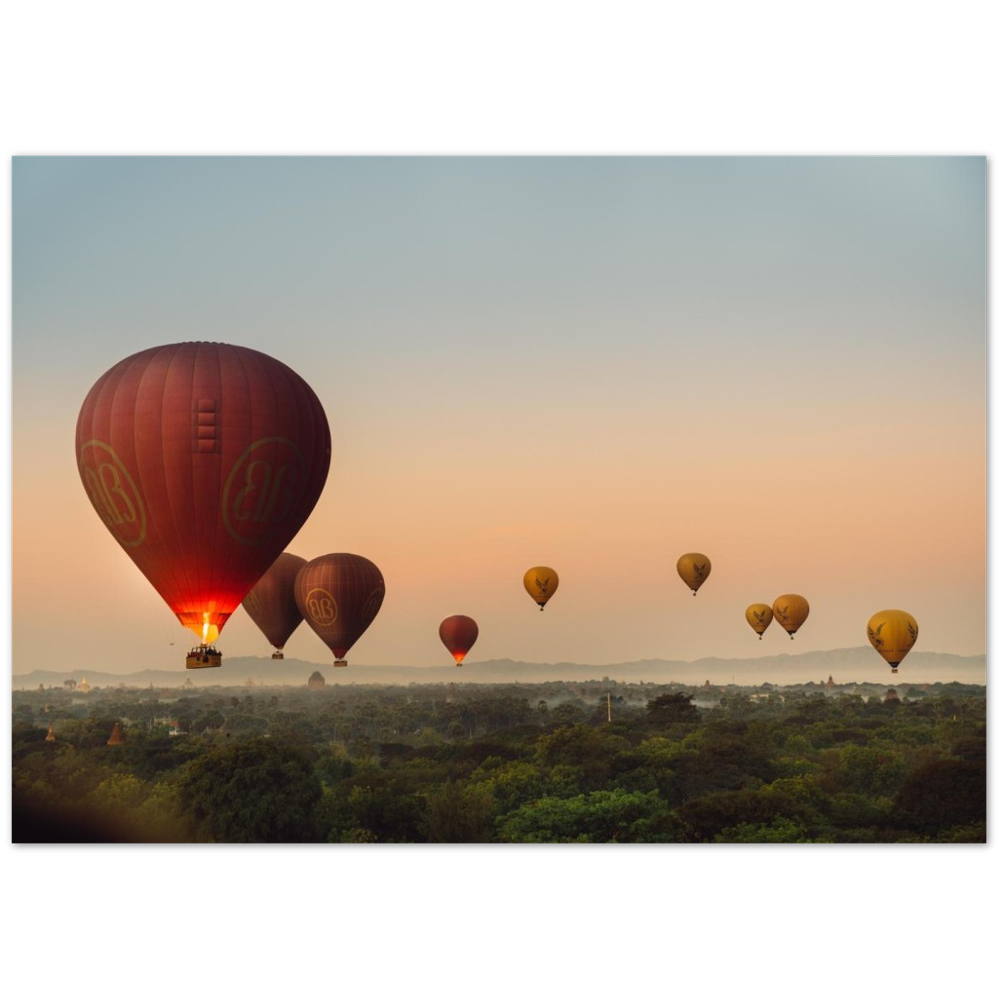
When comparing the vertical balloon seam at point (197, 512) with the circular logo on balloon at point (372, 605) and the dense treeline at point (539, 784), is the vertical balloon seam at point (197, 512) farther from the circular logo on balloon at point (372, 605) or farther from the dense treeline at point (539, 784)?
the circular logo on balloon at point (372, 605)

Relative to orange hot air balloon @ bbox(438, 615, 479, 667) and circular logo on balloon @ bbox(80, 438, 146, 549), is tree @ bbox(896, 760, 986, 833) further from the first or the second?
A: orange hot air balloon @ bbox(438, 615, 479, 667)

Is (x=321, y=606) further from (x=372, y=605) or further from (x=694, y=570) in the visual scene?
(x=694, y=570)

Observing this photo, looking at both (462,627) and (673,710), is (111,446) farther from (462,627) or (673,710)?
(673,710)

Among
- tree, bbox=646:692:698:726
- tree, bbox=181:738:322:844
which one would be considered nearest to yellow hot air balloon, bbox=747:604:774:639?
tree, bbox=646:692:698:726

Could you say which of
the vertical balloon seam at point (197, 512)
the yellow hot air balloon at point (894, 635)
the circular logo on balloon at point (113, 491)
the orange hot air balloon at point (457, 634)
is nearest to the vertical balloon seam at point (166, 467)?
the vertical balloon seam at point (197, 512)

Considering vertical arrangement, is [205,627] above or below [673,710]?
above

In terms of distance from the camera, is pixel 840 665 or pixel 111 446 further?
pixel 840 665
